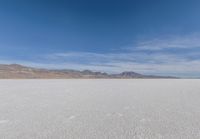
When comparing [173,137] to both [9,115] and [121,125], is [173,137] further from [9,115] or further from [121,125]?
[9,115]

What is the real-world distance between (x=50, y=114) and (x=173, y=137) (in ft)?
7.90

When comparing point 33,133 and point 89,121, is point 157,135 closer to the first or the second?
point 89,121

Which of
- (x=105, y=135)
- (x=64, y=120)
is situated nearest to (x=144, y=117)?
(x=105, y=135)

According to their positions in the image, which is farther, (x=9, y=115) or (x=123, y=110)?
(x=123, y=110)

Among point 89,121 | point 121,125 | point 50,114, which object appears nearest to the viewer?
point 121,125

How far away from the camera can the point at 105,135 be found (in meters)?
2.55

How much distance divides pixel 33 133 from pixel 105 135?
1.04 meters

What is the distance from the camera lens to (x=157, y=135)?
255cm

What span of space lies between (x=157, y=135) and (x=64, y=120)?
1.65 meters

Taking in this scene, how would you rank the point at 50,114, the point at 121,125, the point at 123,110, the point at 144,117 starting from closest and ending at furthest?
the point at 121,125 → the point at 144,117 → the point at 50,114 → the point at 123,110

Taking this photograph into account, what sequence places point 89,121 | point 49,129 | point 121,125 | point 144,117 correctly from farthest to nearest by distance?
1. point 144,117
2. point 89,121
3. point 121,125
4. point 49,129

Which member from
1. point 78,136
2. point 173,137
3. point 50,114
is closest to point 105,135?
point 78,136

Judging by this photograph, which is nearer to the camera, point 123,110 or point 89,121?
point 89,121

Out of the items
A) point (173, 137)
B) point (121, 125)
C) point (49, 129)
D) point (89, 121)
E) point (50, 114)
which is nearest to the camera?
point (173, 137)
